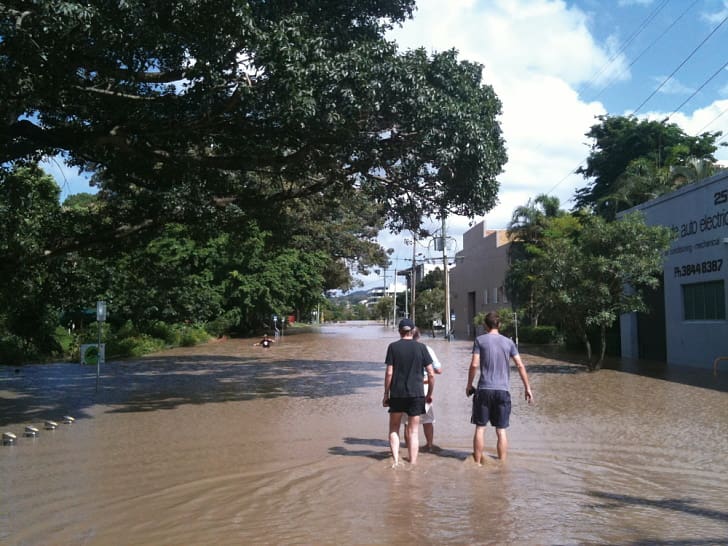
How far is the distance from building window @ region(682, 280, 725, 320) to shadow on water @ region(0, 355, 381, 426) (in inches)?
378

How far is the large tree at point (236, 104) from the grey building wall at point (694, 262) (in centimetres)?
888

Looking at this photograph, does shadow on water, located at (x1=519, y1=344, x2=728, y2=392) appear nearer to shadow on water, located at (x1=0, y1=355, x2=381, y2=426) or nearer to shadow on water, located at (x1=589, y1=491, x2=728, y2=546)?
shadow on water, located at (x1=0, y1=355, x2=381, y2=426)

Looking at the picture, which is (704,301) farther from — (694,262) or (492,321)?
→ (492,321)

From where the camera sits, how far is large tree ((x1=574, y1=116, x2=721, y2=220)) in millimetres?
33344

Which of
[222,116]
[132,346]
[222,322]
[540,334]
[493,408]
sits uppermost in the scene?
[222,116]

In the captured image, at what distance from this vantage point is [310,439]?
32.2 feet

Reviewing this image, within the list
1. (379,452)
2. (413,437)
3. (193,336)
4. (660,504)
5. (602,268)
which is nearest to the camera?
(660,504)

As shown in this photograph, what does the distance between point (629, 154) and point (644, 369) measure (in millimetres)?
24316

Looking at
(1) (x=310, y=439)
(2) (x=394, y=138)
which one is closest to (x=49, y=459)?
(1) (x=310, y=439)

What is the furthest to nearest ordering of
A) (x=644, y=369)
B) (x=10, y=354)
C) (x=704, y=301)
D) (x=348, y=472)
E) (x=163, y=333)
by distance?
(x=163, y=333)
(x=10, y=354)
(x=644, y=369)
(x=704, y=301)
(x=348, y=472)

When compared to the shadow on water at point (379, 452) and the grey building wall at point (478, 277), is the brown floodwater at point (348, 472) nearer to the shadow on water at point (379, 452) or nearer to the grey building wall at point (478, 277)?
the shadow on water at point (379, 452)

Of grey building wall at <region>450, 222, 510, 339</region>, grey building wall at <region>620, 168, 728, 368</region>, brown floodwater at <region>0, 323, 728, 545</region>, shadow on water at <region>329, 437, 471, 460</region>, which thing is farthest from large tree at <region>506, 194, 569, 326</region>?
shadow on water at <region>329, 437, 471, 460</region>

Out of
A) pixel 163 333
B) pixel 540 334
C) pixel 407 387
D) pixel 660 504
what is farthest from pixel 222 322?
pixel 660 504

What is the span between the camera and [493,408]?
776 cm
